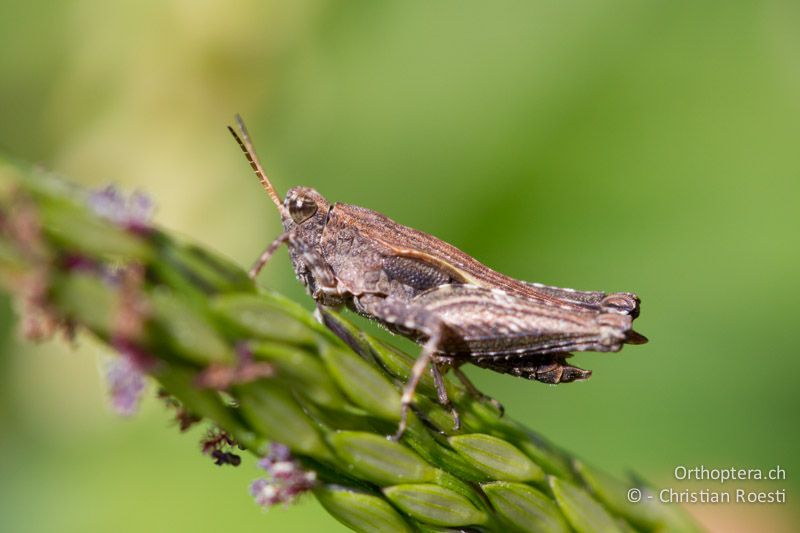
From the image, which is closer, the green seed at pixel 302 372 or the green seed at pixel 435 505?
the green seed at pixel 302 372

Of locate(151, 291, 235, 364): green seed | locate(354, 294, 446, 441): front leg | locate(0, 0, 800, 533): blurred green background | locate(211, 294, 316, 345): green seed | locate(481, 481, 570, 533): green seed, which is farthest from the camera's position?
locate(0, 0, 800, 533): blurred green background

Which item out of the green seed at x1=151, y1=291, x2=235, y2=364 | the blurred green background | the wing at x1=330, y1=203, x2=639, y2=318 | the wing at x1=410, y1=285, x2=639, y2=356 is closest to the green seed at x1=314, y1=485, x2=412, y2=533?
the green seed at x1=151, y1=291, x2=235, y2=364

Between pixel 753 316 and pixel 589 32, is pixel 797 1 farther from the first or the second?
pixel 753 316

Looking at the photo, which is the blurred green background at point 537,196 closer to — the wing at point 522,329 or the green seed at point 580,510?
the wing at point 522,329

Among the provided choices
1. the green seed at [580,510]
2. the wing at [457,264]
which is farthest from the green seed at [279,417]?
Result: the wing at [457,264]

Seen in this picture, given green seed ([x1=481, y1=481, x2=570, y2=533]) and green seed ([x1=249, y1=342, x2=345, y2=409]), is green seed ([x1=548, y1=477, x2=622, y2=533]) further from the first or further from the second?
green seed ([x1=249, y1=342, x2=345, y2=409])

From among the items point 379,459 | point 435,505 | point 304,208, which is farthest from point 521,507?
point 304,208

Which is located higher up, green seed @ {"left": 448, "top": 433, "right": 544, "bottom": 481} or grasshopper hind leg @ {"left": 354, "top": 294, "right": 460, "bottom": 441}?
grasshopper hind leg @ {"left": 354, "top": 294, "right": 460, "bottom": 441}

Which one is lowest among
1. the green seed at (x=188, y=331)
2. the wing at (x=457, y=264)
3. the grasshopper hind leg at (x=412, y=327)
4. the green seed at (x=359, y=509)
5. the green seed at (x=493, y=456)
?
the green seed at (x=359, y=509)
